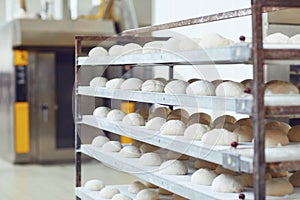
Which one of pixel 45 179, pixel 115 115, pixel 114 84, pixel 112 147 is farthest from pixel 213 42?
pixel 45 179

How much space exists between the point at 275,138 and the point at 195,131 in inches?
19.3

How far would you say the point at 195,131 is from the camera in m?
2.77

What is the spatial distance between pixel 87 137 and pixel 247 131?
1863 mm

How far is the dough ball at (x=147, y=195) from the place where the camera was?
10.8 feet

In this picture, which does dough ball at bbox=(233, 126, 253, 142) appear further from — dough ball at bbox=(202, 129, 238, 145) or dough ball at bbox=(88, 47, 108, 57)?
dough ball at bbox=(88, 47, 108, 57)

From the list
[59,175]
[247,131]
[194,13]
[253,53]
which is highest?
[194,13]

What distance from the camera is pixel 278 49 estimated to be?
6.80 ft

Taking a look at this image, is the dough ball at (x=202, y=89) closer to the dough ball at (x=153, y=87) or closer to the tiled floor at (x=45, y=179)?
the dough ball at (x=153, y=87)

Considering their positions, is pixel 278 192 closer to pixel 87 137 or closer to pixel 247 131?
pixel 247 131

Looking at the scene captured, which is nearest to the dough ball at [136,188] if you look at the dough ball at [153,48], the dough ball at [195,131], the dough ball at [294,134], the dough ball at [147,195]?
the dough ball at [147,195]

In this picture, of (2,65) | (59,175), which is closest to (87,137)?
(59,175)

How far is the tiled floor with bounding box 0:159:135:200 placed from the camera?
6328 millimetres

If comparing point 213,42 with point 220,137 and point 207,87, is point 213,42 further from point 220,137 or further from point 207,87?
point 220,137

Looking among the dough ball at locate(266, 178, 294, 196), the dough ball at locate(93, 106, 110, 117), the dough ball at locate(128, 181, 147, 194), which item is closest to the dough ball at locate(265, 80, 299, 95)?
the dough ball at locate(266, 178, 294, 196)
